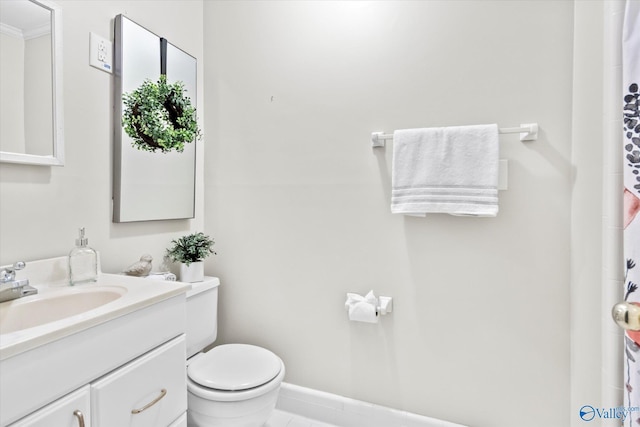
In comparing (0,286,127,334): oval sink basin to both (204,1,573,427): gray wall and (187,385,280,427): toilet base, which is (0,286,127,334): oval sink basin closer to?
(187,385,280,427): toilet base

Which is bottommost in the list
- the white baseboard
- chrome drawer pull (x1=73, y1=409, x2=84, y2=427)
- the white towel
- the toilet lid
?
the white baseboard

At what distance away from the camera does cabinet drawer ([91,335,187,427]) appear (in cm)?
88

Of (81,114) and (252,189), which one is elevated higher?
(81,114)

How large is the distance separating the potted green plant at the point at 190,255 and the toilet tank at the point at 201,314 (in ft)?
0.17

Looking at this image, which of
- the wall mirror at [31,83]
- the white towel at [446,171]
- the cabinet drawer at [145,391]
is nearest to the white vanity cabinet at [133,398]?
the cabinet drawer at [145,391]

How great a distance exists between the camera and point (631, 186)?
770mm

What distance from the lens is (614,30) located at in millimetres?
845

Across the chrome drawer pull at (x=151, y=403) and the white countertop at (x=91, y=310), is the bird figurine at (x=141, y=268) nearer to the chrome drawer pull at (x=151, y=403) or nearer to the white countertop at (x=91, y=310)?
the white countertop at (x=91, y=310)

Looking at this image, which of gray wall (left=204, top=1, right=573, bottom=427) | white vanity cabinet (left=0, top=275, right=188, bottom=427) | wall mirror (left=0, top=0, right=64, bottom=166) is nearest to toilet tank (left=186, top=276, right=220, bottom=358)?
gray wall (left=204, top=1, right=573, bottom=427)

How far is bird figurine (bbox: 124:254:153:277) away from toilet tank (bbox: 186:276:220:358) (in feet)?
0.68

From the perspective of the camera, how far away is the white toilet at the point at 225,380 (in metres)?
1.30

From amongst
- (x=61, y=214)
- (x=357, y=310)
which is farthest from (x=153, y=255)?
(x=357, y=310)

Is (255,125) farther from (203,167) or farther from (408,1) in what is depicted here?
(408,1)

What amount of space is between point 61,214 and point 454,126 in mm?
1544
